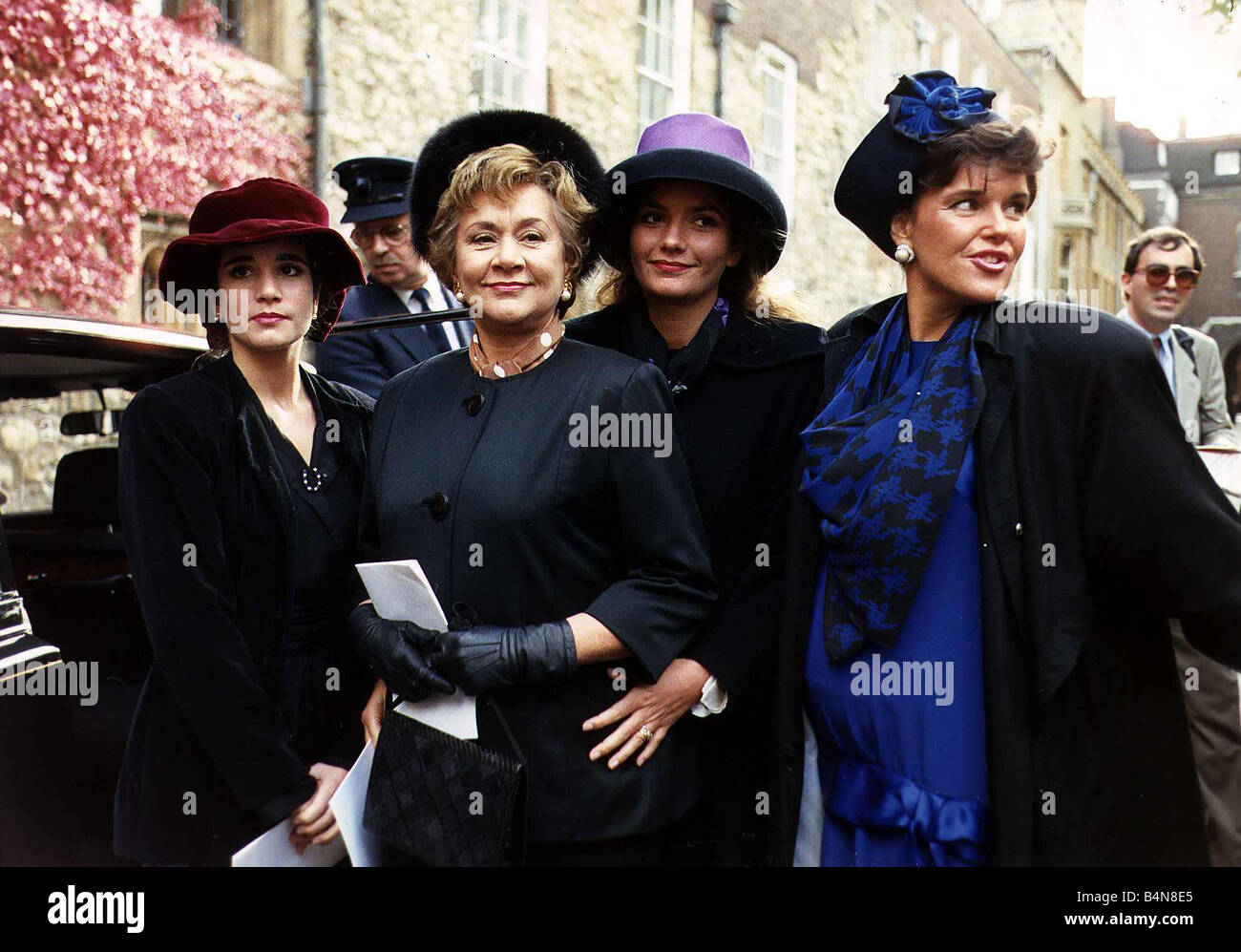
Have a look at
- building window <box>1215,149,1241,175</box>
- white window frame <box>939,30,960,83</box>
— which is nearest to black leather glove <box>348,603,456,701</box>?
building window <box>1215,149,1241,175</box>

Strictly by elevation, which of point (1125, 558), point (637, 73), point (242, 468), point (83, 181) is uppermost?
point (637, 73)

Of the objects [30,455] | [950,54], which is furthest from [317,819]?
[950,54]

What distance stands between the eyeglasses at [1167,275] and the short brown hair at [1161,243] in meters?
0.05

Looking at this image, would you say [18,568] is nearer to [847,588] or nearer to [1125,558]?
[847,588]

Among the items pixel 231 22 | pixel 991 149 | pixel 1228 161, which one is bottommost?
pixel 991 149

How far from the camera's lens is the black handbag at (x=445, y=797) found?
72.9 inches

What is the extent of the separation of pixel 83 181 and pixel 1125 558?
5.77 metres

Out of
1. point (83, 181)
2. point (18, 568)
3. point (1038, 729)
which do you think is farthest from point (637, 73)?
point (1038, 729)

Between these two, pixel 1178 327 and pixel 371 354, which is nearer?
pixel 371 354

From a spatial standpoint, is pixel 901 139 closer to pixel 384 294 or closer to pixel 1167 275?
pixel 384 294

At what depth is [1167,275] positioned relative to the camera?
14.1 feet

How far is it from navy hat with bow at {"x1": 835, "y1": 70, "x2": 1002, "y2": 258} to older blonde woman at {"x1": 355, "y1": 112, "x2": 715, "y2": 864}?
0.52 m

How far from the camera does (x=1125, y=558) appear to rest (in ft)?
6.00

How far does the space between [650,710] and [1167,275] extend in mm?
3314
